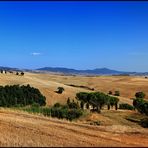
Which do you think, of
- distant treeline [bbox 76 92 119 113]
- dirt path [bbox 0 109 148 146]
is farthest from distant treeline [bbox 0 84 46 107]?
dirt path [bbox 0 109 148 146]

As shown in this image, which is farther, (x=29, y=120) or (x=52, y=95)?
(x=52, y=95)

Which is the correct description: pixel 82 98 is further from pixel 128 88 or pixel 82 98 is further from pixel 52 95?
pixel 128 88

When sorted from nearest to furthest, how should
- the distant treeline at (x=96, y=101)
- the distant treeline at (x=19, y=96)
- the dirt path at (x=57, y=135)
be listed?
the dirt path at (x=57, y=135) < the distant treeline at (x=19, y=96) < the distant treeline at (x=96, y=101)

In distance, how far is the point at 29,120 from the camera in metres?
26.6

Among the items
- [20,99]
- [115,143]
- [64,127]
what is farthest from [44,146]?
[20,99]

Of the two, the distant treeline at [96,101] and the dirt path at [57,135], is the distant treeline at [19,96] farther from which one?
the dirt path at [57,135]

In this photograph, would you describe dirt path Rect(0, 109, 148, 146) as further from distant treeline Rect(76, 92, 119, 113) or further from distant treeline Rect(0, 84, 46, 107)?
distant treeline Rect(0, 84, 46, 107)

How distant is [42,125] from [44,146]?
245 inches

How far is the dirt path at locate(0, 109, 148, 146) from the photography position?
1952cm

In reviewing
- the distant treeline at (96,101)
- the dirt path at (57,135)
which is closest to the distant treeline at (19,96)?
the distant treeline at (96,101)

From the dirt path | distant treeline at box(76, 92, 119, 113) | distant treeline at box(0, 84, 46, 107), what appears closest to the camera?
the dirt path

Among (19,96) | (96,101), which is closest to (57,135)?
(96,101)

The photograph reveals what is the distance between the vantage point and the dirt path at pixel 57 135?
768 inches

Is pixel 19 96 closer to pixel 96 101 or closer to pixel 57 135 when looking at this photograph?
pixel 96 101
